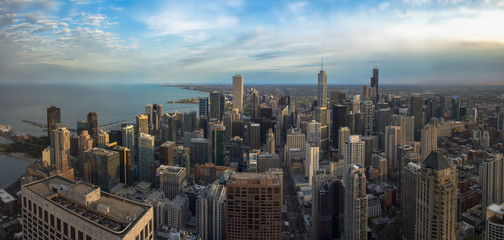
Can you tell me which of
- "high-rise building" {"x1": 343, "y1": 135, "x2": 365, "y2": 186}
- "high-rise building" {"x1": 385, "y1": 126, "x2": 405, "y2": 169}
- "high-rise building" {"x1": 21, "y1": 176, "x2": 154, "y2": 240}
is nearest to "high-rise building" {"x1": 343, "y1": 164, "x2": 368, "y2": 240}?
A: "high-rise building" {"x1": 343, "y1": 135, "x2": 365, "y2": 186}

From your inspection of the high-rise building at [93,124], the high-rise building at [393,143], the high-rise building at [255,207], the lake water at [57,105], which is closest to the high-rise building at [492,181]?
the high-rise building at [393,143]

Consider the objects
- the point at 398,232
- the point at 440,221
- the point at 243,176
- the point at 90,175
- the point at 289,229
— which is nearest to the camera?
the point at 440,221

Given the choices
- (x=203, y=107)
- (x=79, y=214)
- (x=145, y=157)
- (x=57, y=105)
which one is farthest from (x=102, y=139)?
(x=79, y=214)

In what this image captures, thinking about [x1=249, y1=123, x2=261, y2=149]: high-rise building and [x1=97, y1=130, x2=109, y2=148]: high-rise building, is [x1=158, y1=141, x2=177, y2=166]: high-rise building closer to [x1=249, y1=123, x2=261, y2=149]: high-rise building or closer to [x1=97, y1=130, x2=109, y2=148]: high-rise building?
[x1=97, y1=130, x2=109, y2=148]: high-rise building

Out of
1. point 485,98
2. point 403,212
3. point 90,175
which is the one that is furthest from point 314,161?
point 90,175

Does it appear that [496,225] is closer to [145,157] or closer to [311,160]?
[311,160]

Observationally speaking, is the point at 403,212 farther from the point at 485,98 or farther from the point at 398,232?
the point at 485,98
